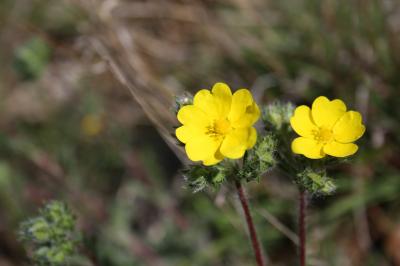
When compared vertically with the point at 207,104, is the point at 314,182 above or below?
below

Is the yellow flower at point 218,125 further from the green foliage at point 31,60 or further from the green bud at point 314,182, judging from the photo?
the green foliage at point 31,60

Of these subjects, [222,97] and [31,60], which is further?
→ [31,60]

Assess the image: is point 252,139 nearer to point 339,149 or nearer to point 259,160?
point 259,160

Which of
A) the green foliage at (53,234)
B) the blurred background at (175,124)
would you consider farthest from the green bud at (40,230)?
the blurred background at (175,124)

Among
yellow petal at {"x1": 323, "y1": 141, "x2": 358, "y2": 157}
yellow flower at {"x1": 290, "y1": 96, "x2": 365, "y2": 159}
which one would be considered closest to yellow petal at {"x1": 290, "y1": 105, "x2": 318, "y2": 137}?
yellow flower at {"x1": 290, "y1": 96, "x2": 365, "y2": 159}

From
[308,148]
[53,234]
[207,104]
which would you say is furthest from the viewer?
[53,234]

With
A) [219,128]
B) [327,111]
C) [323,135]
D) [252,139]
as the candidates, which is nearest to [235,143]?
[252,139]

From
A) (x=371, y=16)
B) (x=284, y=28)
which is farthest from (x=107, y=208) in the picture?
(x=371, y=16)
